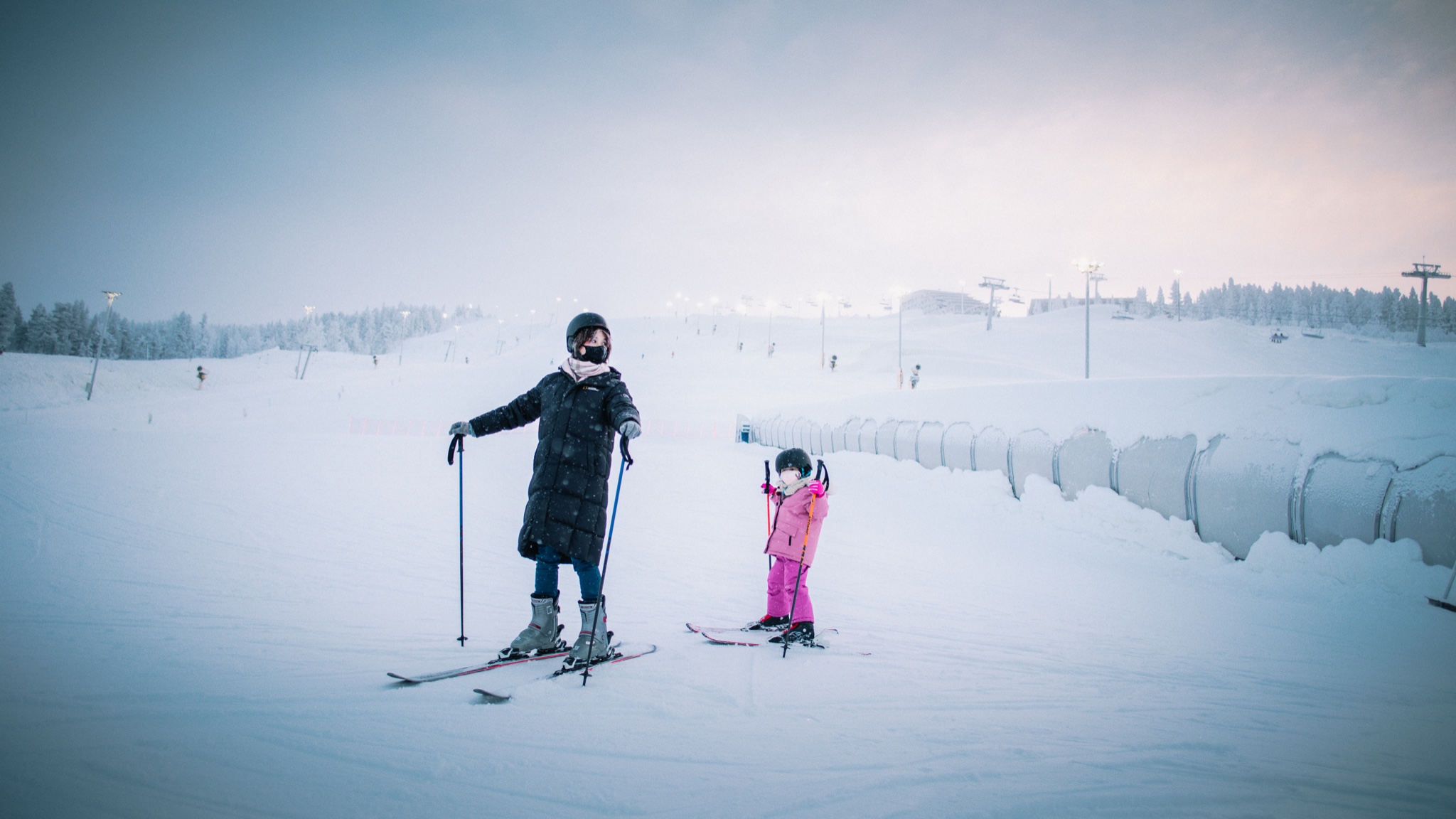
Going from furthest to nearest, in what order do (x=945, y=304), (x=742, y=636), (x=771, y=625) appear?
(x=945, y=304) < (x=771, y=625) < (x=742, y=636)

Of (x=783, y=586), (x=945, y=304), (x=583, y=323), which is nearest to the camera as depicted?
(x=583, y=323)

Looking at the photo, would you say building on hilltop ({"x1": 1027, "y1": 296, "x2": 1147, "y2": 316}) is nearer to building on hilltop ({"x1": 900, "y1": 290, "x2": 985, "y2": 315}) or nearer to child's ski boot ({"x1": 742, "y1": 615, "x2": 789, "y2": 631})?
building on hilltop ({"x1": 900, "y1": 290, "x2": 985, "y2": 315})

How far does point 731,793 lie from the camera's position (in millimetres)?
2266

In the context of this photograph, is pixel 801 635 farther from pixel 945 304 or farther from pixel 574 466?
pixel 945 304

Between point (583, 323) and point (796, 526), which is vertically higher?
point (583, 323)

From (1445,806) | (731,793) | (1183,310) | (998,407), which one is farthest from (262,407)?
(1183,310)

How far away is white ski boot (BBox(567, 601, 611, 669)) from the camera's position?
346cm

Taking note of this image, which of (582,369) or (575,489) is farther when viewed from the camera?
(582,369)

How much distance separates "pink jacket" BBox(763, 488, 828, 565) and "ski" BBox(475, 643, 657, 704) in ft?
4.09

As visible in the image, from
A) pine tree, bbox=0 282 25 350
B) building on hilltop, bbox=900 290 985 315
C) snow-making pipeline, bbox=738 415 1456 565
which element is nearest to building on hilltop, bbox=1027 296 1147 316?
building on hilltop, bbox=900 290 985 315

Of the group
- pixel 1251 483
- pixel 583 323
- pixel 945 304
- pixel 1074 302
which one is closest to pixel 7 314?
pixel 583 323

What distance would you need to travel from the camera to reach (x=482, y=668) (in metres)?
3.36

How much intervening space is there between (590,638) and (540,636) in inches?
15.7

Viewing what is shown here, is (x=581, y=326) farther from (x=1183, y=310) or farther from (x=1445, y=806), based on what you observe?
(x=1183, y=310)
